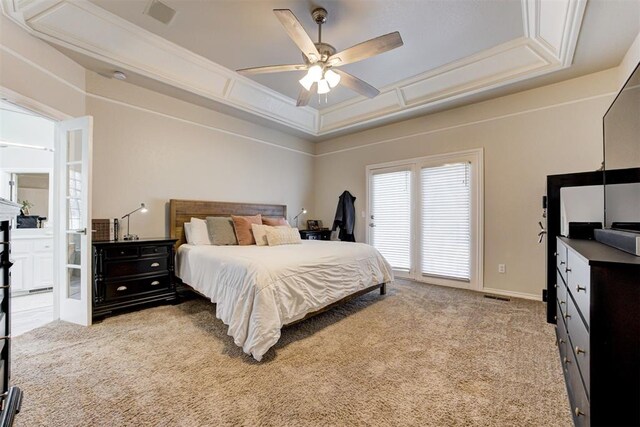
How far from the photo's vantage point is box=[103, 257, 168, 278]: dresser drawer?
2987mm

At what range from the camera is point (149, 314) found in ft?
10.1

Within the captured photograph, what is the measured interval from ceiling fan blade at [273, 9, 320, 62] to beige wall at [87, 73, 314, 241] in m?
2.46

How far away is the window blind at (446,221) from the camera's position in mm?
4133

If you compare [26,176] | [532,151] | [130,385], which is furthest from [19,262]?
[532,151]

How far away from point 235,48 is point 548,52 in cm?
350

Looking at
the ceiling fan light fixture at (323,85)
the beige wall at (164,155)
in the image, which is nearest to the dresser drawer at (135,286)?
the beige wall at (164,155)

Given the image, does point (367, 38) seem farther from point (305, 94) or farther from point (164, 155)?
point (164, 155)

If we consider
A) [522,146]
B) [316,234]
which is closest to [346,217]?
[316,234]

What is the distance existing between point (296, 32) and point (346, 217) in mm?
3578

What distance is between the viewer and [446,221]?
4289 millimetres

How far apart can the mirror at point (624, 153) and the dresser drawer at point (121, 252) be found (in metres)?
4.20

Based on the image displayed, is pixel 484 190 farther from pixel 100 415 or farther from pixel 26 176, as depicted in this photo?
pixel 26 176

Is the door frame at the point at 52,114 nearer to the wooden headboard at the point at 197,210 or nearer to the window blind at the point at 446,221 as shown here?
the wooden headboard at the point at 197,210

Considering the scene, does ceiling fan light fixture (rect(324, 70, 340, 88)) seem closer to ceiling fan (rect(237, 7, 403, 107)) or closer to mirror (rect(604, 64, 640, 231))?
ceiling fan (rect(237, 7, 403, 107))
